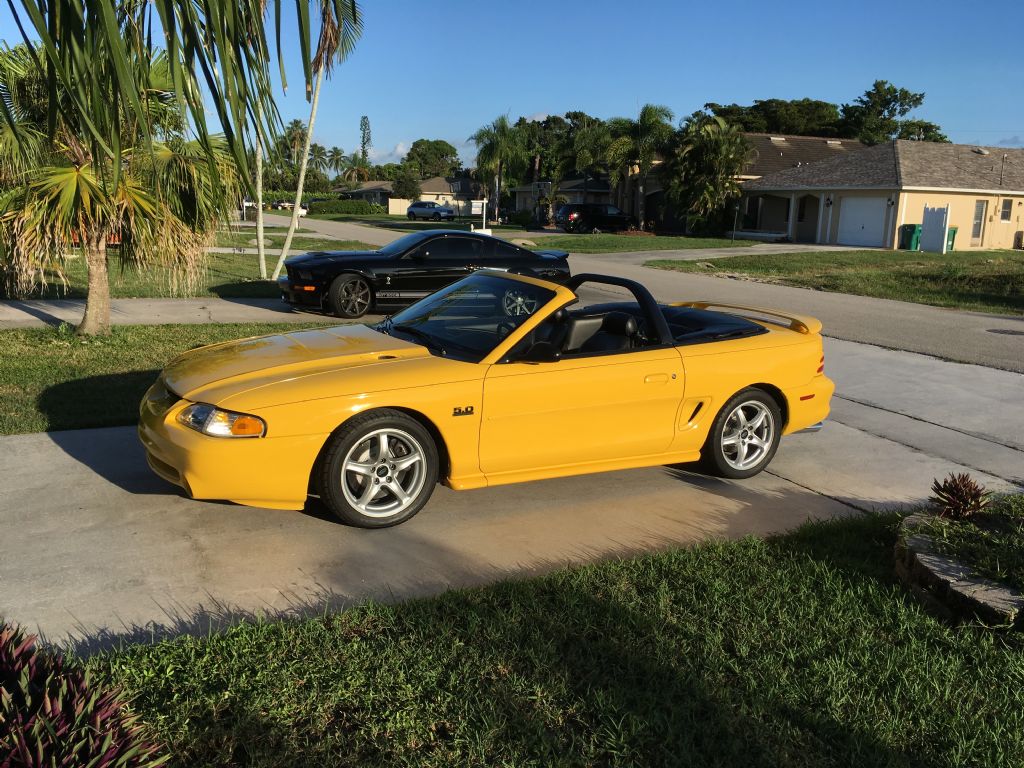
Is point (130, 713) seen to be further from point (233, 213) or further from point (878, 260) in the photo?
point (878, 260)

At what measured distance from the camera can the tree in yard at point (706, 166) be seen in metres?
41.2

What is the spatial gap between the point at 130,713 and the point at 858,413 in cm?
685

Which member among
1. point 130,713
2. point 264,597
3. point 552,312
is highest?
point 552,312

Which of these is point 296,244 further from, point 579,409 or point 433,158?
point 433,158

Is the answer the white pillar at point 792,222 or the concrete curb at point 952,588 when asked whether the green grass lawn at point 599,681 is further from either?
the white pillar at point 792,222

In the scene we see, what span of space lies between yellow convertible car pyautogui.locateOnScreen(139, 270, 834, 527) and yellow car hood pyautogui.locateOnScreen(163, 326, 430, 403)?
15 mm

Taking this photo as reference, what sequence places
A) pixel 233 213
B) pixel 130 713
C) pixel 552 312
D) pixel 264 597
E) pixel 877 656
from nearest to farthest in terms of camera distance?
pixel 130 713, pixel 877 656, pixel 264 597, pixel 552 312, pixel 233 213

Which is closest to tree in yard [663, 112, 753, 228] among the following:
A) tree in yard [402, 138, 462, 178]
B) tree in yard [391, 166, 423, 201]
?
tree in yard [391, 166, 423, 201]

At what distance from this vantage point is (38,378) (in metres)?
7.77

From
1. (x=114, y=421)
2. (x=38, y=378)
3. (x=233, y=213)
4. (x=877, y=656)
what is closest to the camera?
(x=877, y=656)

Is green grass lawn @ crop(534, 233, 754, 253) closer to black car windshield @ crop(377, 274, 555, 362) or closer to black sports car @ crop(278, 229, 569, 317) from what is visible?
black sports car @ crop(278, 229, 569, 317)

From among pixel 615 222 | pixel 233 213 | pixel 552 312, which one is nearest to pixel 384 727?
pixel 552 312

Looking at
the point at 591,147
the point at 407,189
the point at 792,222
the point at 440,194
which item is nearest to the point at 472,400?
the point at 792,222

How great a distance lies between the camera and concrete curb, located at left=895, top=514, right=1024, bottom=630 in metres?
3.70
